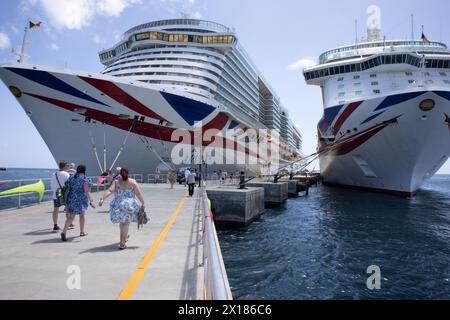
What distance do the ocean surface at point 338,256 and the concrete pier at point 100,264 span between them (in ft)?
6.64

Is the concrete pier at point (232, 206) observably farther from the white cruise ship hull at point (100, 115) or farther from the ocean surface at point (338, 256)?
the white cruise ship hull at point (100, 115)

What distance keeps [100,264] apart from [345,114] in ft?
65.7

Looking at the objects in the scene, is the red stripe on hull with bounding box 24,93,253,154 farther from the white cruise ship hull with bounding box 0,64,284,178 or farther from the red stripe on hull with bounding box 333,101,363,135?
the red stripe on hull with bounding box 333,101,363,135

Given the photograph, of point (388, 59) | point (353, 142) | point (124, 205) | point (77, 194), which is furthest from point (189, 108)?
→ point (124, 205)

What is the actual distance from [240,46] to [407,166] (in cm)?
2926

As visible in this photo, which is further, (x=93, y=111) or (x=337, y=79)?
(x=337, y=79)

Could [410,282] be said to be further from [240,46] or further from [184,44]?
[240,46]

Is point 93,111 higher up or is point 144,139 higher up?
point 93,111

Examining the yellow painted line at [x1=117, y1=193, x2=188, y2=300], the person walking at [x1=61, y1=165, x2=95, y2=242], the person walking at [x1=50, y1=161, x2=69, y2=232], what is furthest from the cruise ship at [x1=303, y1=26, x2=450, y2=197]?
the person walking at [x1=50, y1=161, x2=69, y2=232]

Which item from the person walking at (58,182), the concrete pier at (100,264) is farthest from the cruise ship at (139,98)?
the concrete pier at (100,264)

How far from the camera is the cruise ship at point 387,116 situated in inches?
696

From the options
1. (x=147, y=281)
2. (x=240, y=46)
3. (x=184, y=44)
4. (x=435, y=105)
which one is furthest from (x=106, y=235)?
(x=240, y=46)
